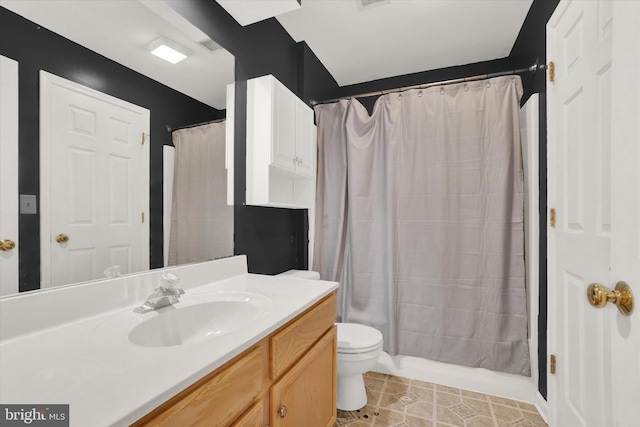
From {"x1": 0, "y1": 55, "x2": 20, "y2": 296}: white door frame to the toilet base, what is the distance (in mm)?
1540

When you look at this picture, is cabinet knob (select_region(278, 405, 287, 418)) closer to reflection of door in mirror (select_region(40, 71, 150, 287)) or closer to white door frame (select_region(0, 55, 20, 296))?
reflection of door in mirror (select_region(40, 71, 150, 287))

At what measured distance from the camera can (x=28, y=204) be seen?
2.66 ft

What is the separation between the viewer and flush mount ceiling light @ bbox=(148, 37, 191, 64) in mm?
1177

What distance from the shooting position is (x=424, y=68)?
102 inches

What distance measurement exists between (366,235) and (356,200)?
0.90 feet

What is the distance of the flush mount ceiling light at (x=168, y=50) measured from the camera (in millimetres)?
1177

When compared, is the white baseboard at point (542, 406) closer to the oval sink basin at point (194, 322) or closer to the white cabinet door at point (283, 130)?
the oval sink basin at point (194, 322)

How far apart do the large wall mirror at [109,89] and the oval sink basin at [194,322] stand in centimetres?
25

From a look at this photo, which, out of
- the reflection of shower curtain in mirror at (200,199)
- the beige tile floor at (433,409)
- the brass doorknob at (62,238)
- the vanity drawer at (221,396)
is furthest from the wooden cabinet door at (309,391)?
the brass doorknob at (62,238)

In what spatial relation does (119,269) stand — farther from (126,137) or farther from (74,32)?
(74,32)

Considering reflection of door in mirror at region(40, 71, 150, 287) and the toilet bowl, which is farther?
the toilet bowl

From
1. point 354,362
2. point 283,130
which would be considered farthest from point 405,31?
point 354,362

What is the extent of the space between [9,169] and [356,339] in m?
1.65

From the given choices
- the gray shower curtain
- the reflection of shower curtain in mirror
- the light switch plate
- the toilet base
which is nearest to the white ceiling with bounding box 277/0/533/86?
the gray shower curtain
